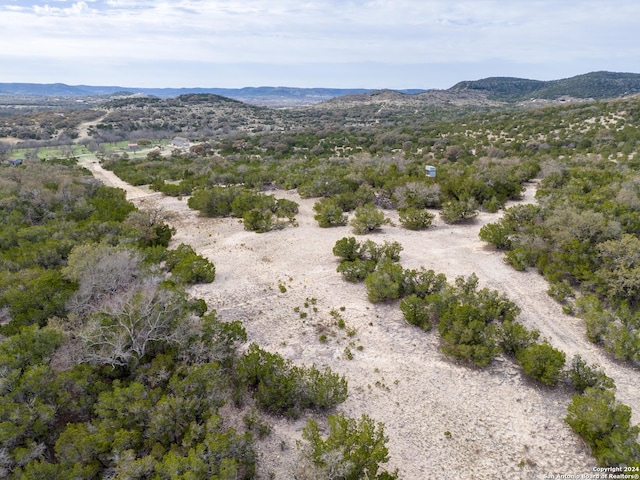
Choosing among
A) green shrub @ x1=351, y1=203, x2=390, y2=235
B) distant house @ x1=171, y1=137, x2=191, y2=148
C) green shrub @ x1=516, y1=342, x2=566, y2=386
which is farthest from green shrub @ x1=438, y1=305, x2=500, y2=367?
distant house @ x1=171, y1=137, x2=191, y2=148

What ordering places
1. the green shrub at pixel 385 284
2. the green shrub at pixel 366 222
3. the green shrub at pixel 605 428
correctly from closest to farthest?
1. the green shrub at pixel 605 428
2. the green shrub at pixel 385 284
3. the green shrub at pixel 366 222

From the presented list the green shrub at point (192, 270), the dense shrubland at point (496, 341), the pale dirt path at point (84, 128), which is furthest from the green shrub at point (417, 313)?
the pale dirt path at point (84, 128)

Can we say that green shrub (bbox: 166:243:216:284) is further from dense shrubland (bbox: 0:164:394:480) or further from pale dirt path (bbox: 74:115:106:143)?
pale dirt path (bbox: 74:115:106:143)

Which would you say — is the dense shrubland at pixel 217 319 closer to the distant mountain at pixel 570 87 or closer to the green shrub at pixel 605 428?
the green shrub at pixel 605 428

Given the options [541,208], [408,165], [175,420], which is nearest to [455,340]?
[175,420]

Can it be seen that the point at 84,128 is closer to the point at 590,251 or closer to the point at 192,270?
the point at 192,270

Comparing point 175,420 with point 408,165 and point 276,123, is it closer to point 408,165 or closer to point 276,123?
point 408,165
